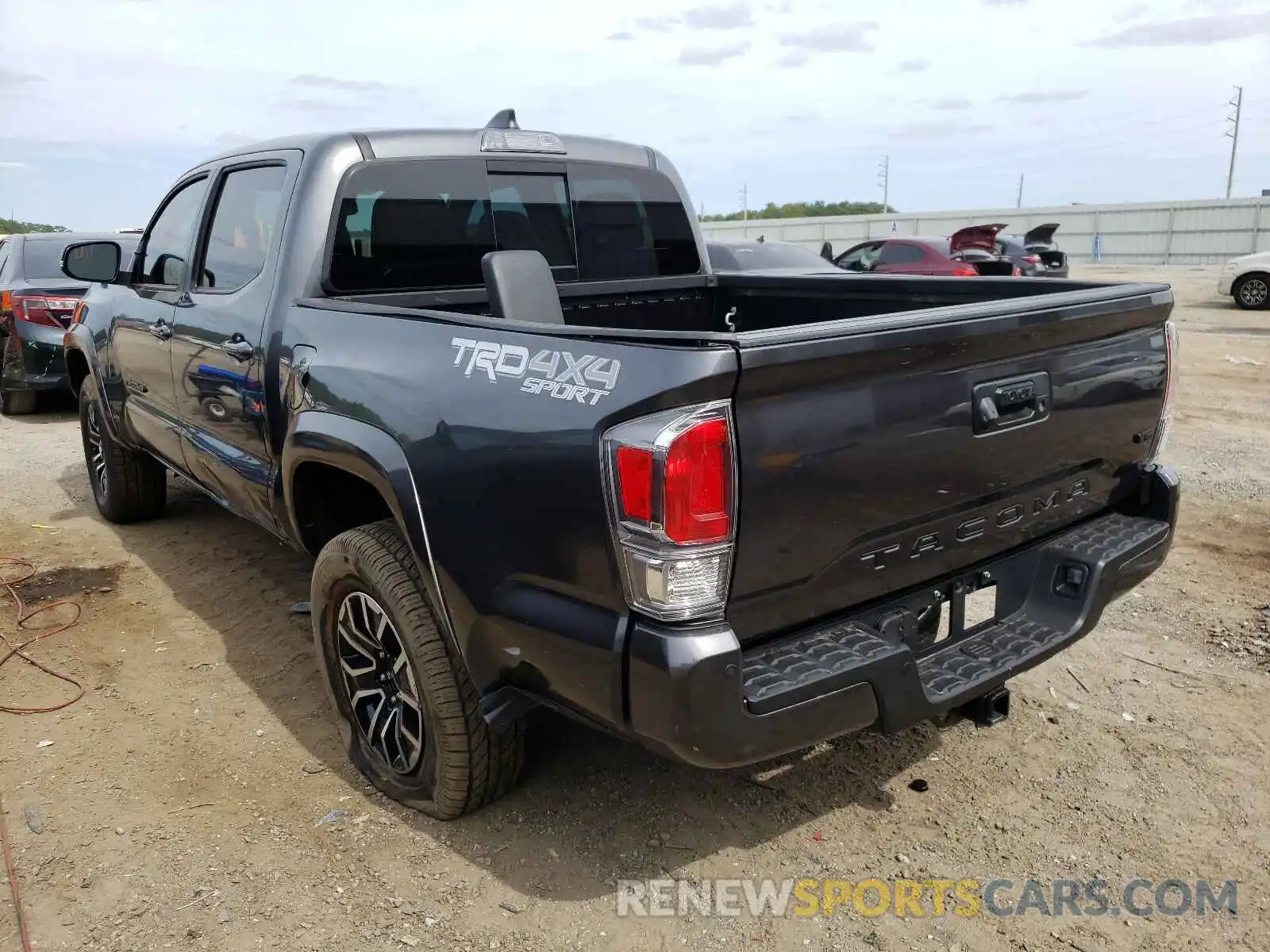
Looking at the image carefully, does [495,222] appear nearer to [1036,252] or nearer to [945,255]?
[945,255]

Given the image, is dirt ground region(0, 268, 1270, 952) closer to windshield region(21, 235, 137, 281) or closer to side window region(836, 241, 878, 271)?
windshield region(21, 235, 137, 281)

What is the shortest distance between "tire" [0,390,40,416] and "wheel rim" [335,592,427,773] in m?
7.98

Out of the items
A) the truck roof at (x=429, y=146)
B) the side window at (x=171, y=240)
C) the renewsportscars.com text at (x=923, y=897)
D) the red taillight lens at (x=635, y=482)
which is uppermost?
the truck roof at (x=429, y=146)

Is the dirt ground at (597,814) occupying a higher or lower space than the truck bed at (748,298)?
lower

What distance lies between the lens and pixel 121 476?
18.8 feet

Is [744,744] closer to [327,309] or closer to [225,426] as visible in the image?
[327,309]

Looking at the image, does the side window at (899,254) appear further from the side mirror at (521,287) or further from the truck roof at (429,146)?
the side mirror at (521,287)

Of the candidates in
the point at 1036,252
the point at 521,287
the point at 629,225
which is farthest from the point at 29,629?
the point at 1036,252

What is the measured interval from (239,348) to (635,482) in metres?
2.13

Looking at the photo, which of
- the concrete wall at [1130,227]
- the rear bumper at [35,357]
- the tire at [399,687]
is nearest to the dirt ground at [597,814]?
the tire at [399,687]

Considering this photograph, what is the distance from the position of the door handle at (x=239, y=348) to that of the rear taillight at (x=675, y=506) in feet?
6.36

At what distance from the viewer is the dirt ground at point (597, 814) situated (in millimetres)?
2537

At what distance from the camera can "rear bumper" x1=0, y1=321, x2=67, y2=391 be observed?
889cm

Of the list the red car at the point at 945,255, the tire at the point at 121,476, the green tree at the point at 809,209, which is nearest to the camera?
the tire at the point at 121,476
